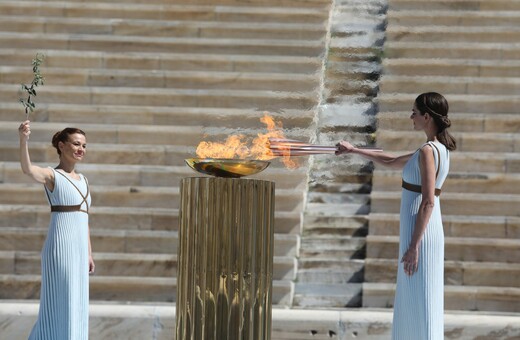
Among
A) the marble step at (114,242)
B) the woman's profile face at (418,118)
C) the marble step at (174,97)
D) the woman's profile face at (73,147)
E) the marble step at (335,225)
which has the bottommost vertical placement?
the marble step at (114,242)

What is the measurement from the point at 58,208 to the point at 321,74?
601cm

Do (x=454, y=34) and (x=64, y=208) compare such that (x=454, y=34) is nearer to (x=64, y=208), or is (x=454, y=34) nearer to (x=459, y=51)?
(x=459, y=51)

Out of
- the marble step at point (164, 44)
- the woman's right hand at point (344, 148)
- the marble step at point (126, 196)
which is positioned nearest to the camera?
the woman's right hand at point (344, 148)

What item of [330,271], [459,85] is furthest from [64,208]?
[459,85]

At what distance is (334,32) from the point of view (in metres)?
14.4

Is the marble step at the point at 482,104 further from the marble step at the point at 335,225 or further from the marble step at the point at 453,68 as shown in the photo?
the marble step at the point at 335,225

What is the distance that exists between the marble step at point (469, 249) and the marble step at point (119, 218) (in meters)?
0.83

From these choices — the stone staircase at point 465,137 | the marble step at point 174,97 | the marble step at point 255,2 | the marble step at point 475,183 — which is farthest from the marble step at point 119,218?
the marble step at point 255,2

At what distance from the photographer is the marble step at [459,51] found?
13.3 meters

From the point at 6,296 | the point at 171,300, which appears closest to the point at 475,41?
the point at 171,300

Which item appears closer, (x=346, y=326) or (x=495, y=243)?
(x=346, y=326)

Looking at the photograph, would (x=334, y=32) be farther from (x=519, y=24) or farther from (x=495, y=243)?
(x=495, y=243)

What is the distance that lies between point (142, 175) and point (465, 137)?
3.15 metres

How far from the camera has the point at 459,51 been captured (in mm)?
13414
